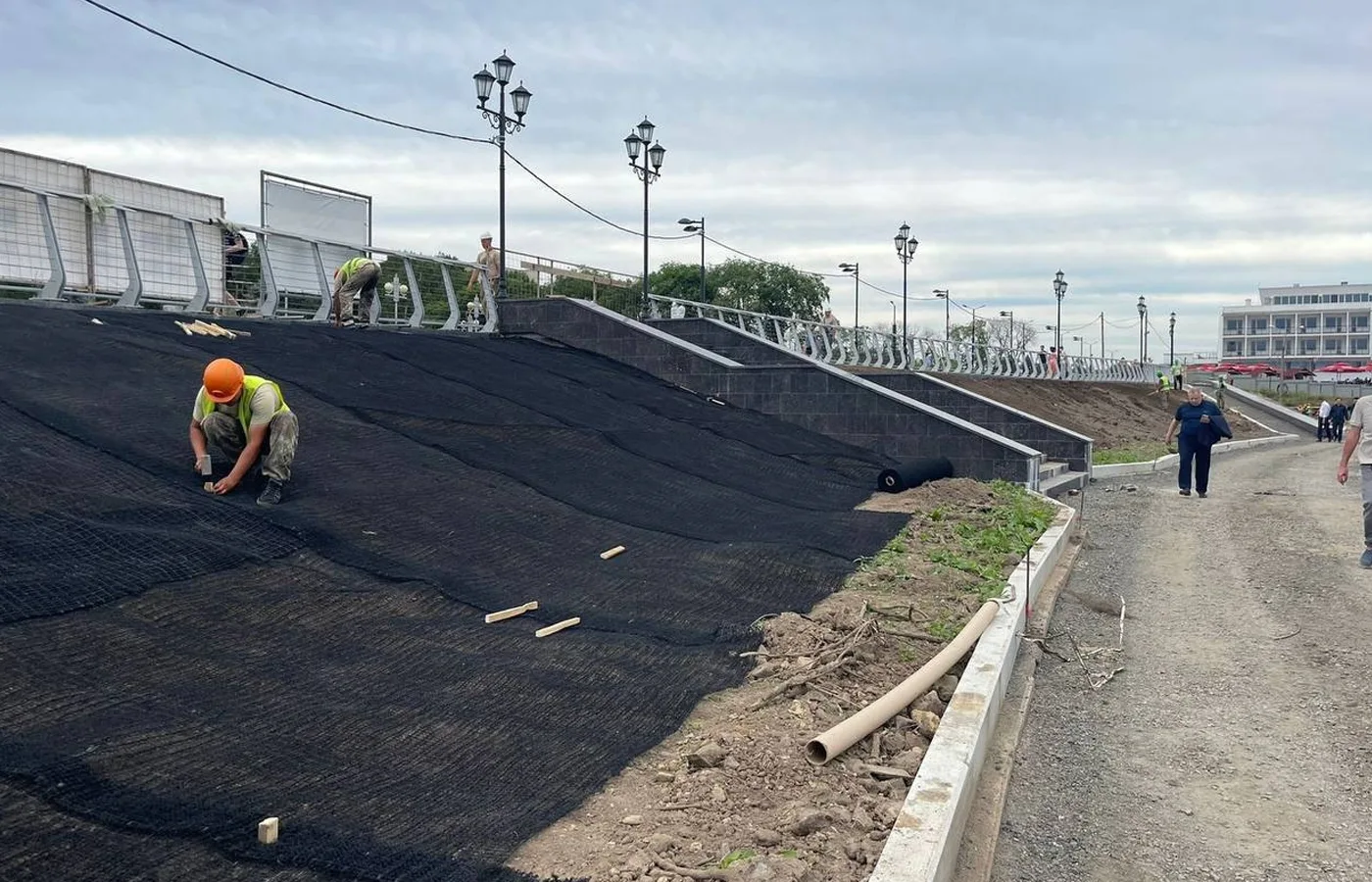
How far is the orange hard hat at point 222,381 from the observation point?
627 centimetres

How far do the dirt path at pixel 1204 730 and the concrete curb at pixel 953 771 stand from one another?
0.25 metres

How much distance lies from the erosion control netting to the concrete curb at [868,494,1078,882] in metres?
1.06

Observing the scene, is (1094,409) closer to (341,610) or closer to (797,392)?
(797,392)

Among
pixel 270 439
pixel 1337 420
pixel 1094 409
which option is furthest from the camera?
pixel 1337 420

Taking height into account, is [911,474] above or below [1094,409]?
above

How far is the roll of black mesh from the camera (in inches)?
469

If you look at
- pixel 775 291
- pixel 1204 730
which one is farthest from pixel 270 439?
pixel 775 291

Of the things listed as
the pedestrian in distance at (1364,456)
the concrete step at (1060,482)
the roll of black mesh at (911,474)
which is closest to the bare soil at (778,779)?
the pedestrian in distance at (1364,456)

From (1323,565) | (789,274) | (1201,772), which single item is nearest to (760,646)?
(1201,772)

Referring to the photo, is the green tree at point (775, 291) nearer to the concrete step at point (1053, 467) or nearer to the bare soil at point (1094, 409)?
the bare soil at point (1094, 409)

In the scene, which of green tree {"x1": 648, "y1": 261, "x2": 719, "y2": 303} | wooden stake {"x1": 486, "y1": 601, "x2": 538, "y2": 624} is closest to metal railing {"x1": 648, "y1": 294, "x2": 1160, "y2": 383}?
wooden stake {"x1": 486, "y1": 601, "x2": 538, "y2": 624}

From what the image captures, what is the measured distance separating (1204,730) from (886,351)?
2653 centimetres

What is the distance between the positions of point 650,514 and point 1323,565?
6.05m

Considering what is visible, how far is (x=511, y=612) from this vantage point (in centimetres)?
521
